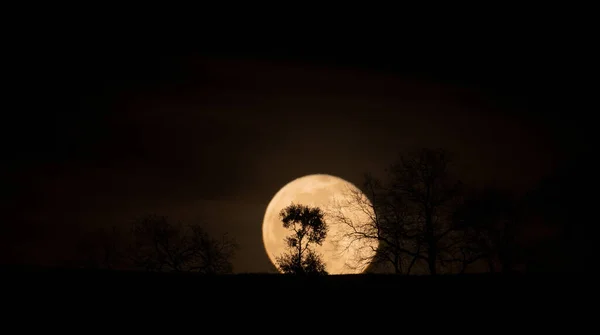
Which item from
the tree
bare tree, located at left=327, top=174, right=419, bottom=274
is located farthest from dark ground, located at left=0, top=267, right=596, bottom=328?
the tree

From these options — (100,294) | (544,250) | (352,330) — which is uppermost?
(544,250)

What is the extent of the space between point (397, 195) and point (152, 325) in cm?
2236

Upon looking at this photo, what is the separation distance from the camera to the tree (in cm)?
4016

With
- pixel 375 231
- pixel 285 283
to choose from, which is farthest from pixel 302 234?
pixel 285 283

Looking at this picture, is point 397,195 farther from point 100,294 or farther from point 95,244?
point 95,244

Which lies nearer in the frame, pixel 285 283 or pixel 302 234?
pixel 285 283

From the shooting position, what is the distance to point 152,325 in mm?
12141

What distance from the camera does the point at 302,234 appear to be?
42000mm

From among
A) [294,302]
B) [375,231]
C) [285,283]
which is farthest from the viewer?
[375,231]

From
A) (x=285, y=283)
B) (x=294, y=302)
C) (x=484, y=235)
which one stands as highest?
(x=484, y=235)

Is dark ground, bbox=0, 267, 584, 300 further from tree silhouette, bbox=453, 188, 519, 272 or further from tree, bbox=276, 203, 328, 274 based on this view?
tree, bbox=276, 203, 328, 274

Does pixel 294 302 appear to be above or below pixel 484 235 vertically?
below

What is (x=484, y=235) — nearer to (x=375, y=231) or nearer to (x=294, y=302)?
(x=375, y=231)

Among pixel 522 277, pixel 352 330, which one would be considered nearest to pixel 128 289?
pixel 352 330
